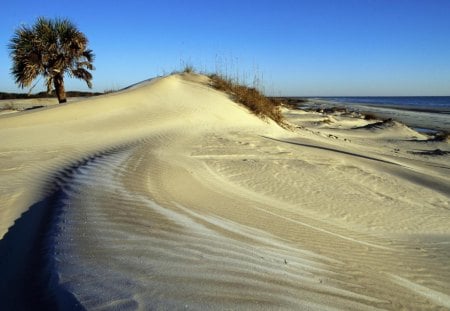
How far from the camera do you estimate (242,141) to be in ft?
30.6

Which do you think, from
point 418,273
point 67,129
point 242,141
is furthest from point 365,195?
point 67,129

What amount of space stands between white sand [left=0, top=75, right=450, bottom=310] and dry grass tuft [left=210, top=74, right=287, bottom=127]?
3.49 metres

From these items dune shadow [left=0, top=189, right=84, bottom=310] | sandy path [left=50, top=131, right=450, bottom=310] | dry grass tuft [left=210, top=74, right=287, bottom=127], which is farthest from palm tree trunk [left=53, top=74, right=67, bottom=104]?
dune shadow [left=0, top=189, right=84, bottom=310]

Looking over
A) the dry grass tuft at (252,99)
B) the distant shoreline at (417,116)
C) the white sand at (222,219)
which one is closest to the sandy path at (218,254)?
the white sand at (222,219)

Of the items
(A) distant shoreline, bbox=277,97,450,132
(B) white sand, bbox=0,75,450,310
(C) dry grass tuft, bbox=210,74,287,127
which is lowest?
(A) distant shoreline, bbox=277,97,450,132

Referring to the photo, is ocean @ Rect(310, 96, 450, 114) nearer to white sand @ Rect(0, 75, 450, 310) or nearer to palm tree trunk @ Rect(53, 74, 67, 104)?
palm tree trunk @ Rect(53, 74, 67, 104)

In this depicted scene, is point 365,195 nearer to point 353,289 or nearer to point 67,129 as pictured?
point 353,289

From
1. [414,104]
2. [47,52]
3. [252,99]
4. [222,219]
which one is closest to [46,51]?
[47,52]

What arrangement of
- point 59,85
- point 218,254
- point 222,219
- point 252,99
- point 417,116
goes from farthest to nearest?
1. point 417,116
2. point 59,85
3. point 252,99
4. point 222,219
5. point 218,254

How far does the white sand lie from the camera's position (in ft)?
8.25

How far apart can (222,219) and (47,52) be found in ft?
51.3

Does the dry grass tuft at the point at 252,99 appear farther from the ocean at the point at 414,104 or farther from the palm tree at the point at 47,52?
the ocean at the point at 414,104

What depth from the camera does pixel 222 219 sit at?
13.3ft

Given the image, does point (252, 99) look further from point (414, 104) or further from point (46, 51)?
point (414, 104)
